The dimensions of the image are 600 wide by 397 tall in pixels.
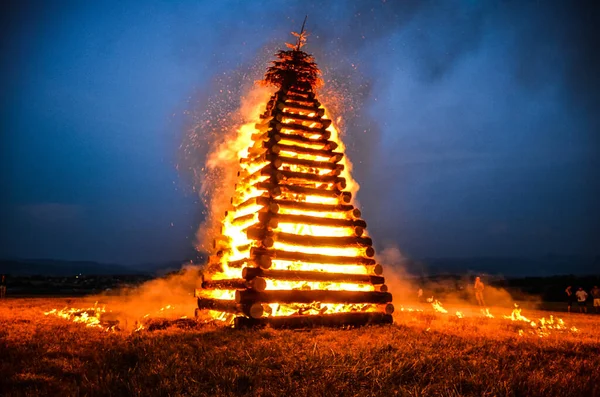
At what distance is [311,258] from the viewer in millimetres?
11969

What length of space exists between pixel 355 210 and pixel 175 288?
57.3 ft

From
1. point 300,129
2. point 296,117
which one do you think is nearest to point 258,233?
point 300,129

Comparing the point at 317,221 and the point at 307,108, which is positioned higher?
the point at 307,108

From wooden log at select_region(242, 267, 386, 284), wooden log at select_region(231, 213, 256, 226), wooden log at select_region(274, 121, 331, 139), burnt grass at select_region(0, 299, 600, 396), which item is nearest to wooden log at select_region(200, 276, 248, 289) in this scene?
wooden log at select_region(242, 267, 386, 284)

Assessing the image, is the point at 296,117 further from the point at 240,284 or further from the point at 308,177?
the point at 240,284

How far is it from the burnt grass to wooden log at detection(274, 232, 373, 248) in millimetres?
2551

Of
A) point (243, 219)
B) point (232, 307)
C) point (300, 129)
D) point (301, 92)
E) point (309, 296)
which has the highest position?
point (301, 92)

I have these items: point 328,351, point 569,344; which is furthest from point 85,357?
point 569,344

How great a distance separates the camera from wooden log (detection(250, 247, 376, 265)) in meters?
11.2

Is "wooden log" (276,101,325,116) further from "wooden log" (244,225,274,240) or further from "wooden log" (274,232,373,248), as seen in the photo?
"wooden log" (244,225,274,240)

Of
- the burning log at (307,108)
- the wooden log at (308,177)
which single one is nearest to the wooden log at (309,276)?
the wooden log at (308,177)

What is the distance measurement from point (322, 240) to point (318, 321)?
7.14ft

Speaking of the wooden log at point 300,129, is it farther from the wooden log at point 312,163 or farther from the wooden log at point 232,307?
the wooden log at point 232,307

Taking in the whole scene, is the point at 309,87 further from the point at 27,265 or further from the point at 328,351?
the point at 27,265
